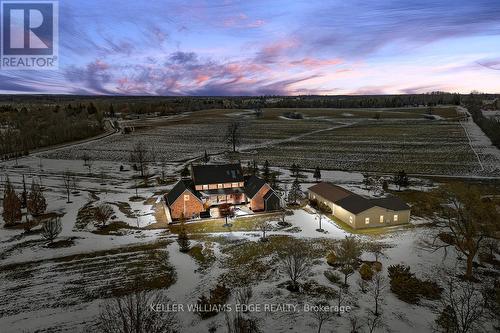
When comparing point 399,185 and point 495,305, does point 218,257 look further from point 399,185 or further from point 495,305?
point 399,185

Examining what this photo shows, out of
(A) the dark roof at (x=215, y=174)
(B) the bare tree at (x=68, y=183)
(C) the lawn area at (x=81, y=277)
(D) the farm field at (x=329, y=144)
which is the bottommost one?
(C) the lawn area at (x=81, y=277)

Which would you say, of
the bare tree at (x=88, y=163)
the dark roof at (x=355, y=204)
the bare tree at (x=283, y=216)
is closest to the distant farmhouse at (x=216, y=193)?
the bare tree at (x=283, y=216)

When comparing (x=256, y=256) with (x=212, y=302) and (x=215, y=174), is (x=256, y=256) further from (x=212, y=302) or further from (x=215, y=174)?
(x=215, y=174)

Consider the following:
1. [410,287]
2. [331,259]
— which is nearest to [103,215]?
[331,259]

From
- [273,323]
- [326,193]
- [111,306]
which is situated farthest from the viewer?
[326,193]

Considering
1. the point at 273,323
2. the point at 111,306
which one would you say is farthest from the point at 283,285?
the point at 111,306

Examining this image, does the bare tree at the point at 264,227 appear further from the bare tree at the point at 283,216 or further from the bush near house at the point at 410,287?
the bush near house at the point at 410,287
